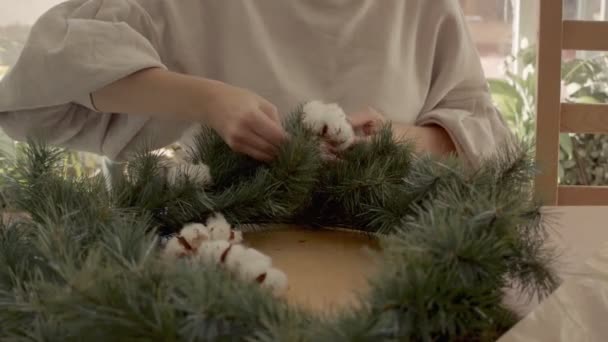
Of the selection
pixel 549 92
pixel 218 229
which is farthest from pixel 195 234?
pixel 549 92

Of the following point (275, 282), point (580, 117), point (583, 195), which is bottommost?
point (583, 195)

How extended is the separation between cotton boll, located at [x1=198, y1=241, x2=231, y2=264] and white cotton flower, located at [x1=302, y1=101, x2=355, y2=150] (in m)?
0.20

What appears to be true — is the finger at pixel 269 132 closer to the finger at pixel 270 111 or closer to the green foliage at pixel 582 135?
the finger at pixel 270 111

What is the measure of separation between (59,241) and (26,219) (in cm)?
13

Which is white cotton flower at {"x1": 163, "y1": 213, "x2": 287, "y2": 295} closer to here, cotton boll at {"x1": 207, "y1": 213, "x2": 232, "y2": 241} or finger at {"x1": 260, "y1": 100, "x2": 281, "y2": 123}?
cotton boll at {"x1": 207, "y1": 213, "x2": 232, "y2": 241}

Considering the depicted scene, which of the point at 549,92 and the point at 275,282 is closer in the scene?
the point at 275,282

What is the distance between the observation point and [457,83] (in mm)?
1087

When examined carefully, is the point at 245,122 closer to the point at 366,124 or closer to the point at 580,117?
the point at 366,124

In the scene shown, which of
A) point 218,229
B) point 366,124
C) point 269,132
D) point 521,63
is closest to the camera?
point 218,229

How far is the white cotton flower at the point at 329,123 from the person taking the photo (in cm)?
58

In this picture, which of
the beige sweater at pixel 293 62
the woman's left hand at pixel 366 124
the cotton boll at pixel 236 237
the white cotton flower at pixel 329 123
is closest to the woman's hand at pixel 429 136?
the beige sweater at pixel 293 62

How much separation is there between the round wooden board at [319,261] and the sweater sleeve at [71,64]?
0.28 m

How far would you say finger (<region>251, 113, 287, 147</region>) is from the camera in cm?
58

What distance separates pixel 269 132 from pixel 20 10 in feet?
5.83
